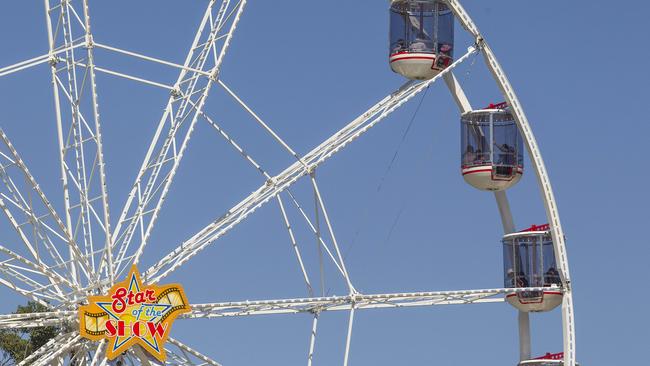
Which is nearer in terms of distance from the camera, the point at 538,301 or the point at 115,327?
the point at 115,327

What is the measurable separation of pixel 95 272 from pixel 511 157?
43.5ft

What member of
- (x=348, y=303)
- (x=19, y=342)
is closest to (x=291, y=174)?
(x=348, y=303)

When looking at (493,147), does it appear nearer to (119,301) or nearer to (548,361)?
(548,361)

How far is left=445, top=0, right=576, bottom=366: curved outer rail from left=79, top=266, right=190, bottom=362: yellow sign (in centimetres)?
1160

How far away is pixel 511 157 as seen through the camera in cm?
5334

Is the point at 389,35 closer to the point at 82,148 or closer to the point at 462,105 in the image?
the point at 462,105

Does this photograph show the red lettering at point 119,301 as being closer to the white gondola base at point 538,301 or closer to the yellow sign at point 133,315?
the yellow sign at point 133,315

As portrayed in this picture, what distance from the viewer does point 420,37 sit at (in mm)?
52594

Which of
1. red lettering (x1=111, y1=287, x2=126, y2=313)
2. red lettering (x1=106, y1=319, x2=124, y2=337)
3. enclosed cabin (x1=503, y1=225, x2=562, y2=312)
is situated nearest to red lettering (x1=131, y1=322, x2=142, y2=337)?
red lettering (x1=106, y1=319, x2=124, y2=337)

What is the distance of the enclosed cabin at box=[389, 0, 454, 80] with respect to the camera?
52469 millimetres

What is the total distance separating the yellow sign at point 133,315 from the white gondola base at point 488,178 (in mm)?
11206

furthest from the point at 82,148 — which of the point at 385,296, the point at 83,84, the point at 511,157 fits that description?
the point at 511,157

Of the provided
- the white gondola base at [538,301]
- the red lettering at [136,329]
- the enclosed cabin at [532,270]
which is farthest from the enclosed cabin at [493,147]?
the red lettering at [136,329]

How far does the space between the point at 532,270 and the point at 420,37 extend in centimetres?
725
